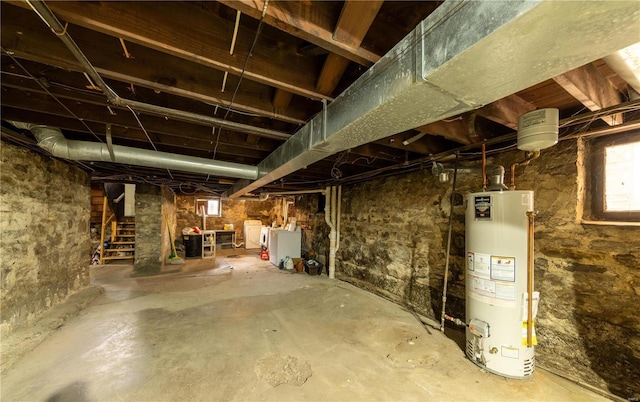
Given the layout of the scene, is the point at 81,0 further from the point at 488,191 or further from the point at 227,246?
the point at 227,246

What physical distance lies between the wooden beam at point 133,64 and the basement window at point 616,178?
237 centimetres

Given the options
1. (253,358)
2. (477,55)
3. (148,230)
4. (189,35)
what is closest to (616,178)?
(477,55)

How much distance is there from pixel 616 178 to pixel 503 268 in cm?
103

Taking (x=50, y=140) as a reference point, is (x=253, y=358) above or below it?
below

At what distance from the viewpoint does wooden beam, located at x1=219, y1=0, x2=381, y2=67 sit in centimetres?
86

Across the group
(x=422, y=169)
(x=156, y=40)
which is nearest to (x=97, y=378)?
(x=156, y=40)

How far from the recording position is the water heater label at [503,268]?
6.08 feet

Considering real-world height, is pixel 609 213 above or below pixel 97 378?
above

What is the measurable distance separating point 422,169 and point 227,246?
725 centimetres

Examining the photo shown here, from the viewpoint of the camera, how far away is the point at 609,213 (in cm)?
178

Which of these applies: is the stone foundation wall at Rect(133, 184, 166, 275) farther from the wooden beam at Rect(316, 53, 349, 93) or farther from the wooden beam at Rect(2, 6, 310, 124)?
the wooden beam at Rect(316, 53, 349, 93)

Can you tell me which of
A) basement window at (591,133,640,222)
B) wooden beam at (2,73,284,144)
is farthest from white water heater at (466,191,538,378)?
Answer: wooden beam at (2,73,284,144)

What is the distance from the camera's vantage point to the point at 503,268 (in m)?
1.88

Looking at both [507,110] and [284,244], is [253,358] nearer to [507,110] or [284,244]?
[507,110]
